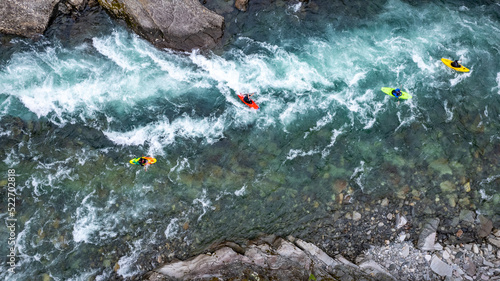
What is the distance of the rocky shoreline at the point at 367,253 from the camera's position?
13992mm

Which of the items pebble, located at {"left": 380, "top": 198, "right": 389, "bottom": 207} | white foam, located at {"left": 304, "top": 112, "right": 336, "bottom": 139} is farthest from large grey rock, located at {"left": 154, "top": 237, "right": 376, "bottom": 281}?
white foam, located at {"left": 304, "top": 112, "right": 336, "bottom": 139}

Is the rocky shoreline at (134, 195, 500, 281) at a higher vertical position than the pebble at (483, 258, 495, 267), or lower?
higher

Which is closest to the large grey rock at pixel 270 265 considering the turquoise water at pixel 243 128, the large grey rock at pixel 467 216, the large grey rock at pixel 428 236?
the turquoise water at pixel 243 128

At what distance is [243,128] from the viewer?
1745cm


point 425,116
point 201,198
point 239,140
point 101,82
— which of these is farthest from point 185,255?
point 425,116

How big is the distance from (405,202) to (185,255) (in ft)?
36.8

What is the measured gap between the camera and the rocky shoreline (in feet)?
45.9

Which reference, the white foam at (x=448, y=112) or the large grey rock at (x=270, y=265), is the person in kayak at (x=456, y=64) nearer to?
the white foam at (x=448, y=112)

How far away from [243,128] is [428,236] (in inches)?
415

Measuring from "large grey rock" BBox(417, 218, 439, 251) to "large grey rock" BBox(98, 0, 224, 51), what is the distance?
14.8m

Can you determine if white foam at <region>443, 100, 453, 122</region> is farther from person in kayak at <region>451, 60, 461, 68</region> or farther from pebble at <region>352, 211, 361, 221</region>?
pebble at <region>352, 211, 361, 221</region>

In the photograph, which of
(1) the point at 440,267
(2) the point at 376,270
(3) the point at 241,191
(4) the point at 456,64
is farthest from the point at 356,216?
(4) the point at 456,64

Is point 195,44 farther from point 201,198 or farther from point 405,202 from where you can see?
point 405,202

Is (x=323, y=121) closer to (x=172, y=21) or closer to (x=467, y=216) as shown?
(x=467, y=216)
